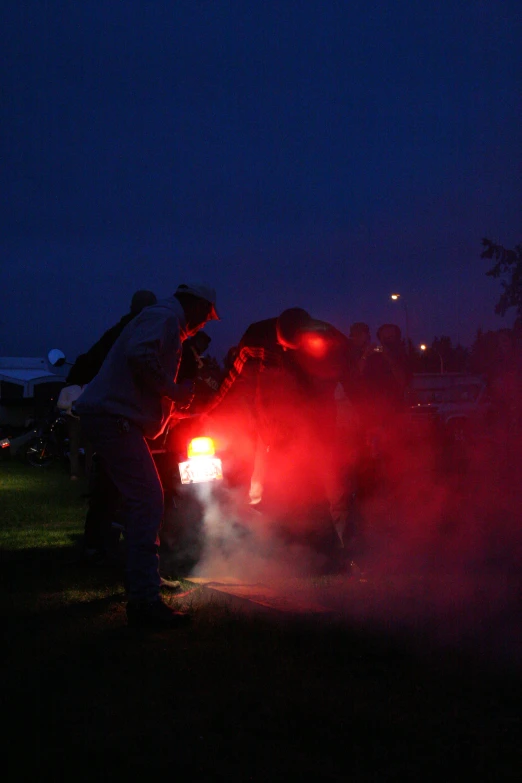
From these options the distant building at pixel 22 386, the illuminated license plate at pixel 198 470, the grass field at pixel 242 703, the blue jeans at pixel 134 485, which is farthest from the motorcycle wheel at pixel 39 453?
the blue jeans at pixel 134 485

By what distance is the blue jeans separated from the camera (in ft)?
15.4

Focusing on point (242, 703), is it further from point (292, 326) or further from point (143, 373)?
point (292, 326)

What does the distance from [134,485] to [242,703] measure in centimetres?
179

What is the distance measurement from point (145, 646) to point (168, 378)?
146 cm

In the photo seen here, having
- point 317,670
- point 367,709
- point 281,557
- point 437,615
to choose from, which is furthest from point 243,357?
point 367,709

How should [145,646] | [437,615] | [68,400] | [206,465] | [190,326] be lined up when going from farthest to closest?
[68,400] < [206,465] < [190,326] < [437,615] < [145,646]

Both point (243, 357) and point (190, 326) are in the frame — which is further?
point (243, 357)

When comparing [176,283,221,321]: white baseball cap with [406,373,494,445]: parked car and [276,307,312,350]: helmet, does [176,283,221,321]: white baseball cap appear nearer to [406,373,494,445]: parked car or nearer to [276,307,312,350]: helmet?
[276,307,312,350]: helmet

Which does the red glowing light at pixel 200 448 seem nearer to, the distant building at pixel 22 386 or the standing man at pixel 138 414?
the standing man at pixel 138 414

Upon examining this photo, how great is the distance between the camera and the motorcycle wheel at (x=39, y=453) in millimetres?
19453

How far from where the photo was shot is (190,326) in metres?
5.11

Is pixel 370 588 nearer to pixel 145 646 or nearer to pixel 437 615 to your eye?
pixel 437 615

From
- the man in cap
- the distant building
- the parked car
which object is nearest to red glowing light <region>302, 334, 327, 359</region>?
the man in cap

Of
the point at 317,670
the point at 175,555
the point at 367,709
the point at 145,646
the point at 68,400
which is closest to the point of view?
the point at 367,709
